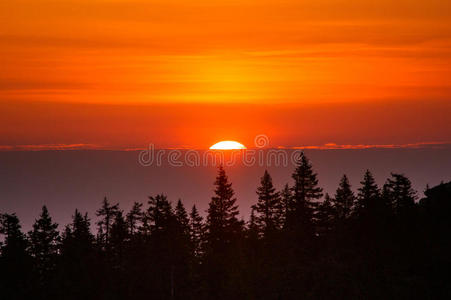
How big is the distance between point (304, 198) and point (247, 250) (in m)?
8.21

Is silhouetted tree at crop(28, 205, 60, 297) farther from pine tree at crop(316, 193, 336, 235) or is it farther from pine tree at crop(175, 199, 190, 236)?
pine tree at crop(316, 193, 336, 235)

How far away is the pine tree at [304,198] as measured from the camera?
3605 inches

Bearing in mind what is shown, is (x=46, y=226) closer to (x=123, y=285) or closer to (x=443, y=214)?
(x=123, y=285)

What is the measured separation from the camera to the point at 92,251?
309ft

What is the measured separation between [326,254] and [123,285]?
21.9 meters

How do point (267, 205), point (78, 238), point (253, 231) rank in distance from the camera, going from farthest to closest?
point (267, 205) < point (253, 231) < point (78, 238)

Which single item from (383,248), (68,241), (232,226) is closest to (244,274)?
(232,226)

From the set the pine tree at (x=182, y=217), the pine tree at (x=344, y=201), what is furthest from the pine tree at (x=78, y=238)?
the pine tree at (x=344, y=201)

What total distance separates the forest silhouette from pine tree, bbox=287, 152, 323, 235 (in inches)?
4.2

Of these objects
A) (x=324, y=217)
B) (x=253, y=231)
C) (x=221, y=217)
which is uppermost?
(x=221, y=217)

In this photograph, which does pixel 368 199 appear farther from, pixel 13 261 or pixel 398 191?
pixel 13 261

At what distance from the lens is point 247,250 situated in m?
91.7

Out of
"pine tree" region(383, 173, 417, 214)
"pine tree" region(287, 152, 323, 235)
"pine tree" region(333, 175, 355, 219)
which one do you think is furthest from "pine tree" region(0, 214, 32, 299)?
"pine tree" region(383, 173, 417, 214)

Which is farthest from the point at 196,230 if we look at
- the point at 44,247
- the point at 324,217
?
the point at 44,247
